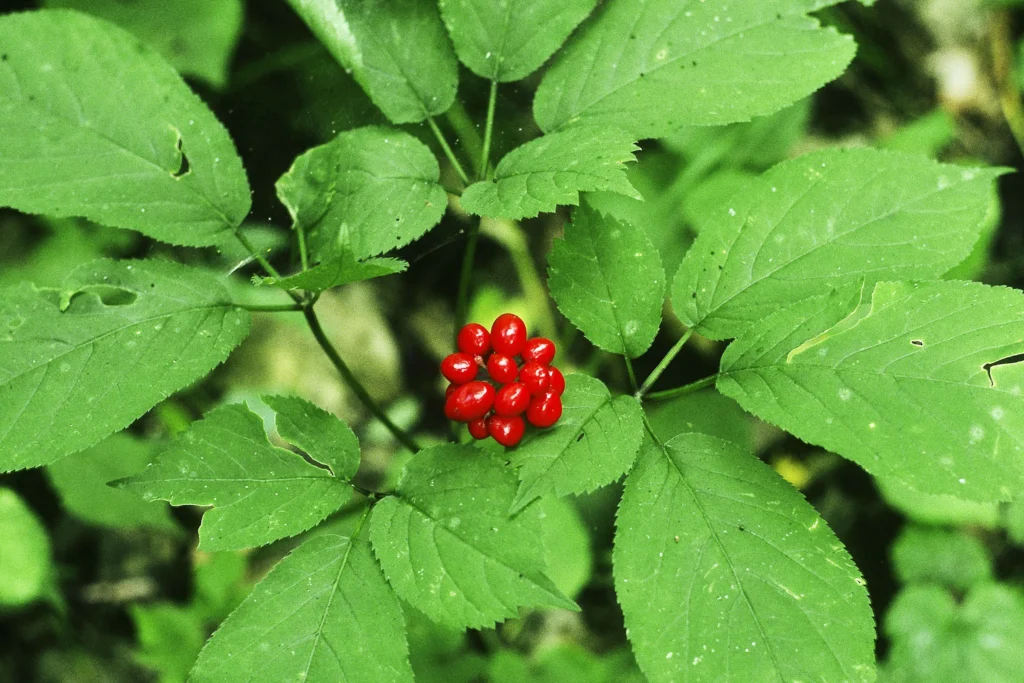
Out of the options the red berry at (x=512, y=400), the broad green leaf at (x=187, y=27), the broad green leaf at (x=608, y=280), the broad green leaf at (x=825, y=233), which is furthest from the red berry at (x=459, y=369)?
the broad green leaf at (x=187, y=27)

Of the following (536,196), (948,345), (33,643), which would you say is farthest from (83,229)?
(948,345)

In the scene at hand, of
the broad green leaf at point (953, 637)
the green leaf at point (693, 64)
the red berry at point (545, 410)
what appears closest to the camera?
the red berry at point (545, 410)

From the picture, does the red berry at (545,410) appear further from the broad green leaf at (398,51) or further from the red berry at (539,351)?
the broad green leaf at (398,51)

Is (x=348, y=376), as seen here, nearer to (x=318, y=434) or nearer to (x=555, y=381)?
(x=318, y=434)

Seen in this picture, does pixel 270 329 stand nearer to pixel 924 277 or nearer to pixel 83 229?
pixel 83 229

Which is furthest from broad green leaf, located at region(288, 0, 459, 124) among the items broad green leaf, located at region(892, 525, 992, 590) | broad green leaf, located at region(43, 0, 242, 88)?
broad green leaf, located at region(892, 525, 992, 590)

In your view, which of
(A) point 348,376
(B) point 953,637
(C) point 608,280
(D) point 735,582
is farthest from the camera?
(B) point 953,637

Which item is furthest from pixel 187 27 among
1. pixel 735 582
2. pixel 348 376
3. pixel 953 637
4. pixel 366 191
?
pixel 953 637
